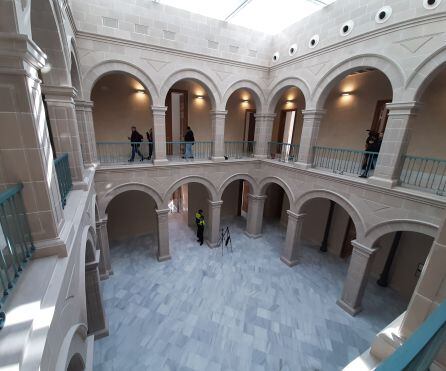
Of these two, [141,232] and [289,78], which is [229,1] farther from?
[141,232]

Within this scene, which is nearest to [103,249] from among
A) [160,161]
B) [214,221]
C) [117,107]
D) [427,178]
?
[160,161]

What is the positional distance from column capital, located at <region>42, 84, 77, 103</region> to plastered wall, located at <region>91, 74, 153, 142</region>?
5497 millimetres

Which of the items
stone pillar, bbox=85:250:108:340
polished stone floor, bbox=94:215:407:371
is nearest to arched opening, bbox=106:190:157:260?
polished stone floor, bbox=94:215:407:371

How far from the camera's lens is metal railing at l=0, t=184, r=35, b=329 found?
6.80ft

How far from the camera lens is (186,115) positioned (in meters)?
11.5

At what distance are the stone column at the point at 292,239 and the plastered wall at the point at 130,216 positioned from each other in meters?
6.56

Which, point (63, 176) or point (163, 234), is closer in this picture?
point (63, 176)

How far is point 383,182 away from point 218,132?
20.6 ft

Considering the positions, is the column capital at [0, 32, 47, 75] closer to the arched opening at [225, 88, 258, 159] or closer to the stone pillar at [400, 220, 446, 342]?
the stone pillar at [400, 220, 446, 342]

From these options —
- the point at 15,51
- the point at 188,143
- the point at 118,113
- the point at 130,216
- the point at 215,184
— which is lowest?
the point at 130,216

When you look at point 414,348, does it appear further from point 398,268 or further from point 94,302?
point 398,268

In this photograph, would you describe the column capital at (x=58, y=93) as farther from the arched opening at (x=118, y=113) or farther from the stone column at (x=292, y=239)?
the stone column at (x=292, y=239)

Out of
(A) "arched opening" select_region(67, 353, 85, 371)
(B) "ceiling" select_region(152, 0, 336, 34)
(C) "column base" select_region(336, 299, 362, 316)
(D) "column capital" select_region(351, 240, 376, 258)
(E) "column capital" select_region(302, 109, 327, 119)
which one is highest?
(B) "ceiling" select_region(152, 0, 336, 34)

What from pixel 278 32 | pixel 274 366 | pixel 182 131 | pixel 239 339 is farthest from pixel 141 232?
pixel 278 32
